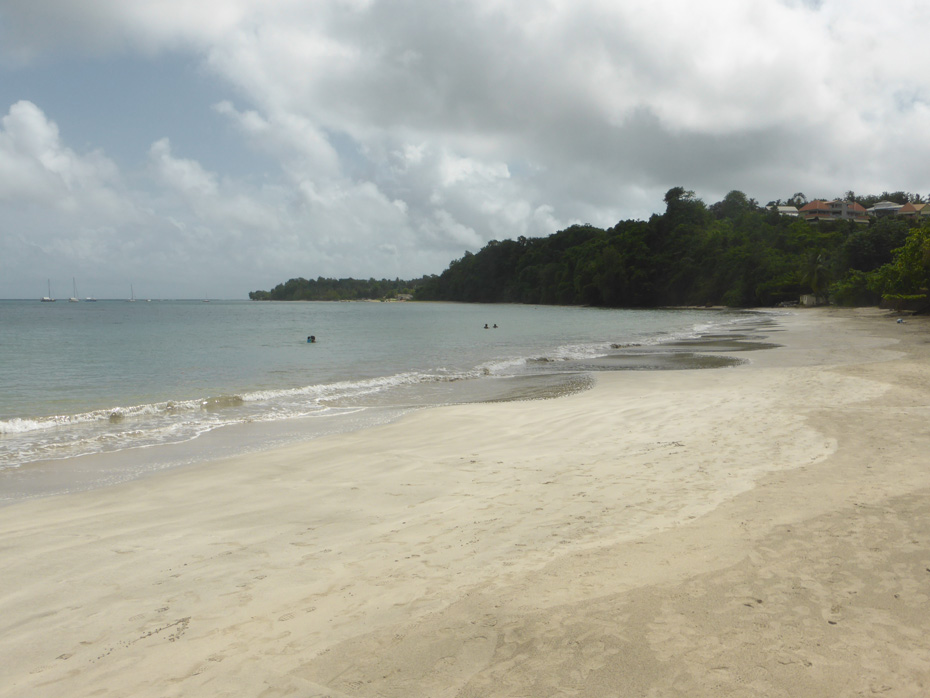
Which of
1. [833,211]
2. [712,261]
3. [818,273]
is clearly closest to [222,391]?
[818,273]

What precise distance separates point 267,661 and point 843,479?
5.82m

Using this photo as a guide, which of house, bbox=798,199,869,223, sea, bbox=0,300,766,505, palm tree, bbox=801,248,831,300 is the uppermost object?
house, bbox=798,199,869,223

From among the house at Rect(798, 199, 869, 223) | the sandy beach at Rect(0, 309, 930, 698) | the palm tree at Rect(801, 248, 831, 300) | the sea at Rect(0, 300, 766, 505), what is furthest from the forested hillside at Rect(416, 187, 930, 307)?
the sandy beach at Rect(0, 309, 930, 698)

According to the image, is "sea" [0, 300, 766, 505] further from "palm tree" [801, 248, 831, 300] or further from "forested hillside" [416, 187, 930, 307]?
"palm tree" [801, 248, 831, 300]

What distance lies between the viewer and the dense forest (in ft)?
206

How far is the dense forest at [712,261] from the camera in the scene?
6291cm

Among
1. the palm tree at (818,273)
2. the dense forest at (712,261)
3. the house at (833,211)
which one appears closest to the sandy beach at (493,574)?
the dense forest at (712,261)

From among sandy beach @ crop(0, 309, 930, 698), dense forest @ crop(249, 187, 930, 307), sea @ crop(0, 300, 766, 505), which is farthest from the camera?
dense forest @ crop(249, 187, 930, 307)

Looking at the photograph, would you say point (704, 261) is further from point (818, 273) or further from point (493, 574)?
point (493, 574)

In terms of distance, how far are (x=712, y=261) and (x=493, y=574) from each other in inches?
4180

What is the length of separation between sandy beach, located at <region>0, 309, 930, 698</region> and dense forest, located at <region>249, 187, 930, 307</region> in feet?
130

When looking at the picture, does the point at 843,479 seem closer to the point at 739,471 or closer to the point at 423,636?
the point at 739,471

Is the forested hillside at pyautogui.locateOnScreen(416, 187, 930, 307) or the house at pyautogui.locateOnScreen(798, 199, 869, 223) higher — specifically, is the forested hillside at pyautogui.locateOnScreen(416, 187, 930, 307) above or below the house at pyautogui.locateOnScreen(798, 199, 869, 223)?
below

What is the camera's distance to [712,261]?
101 m
